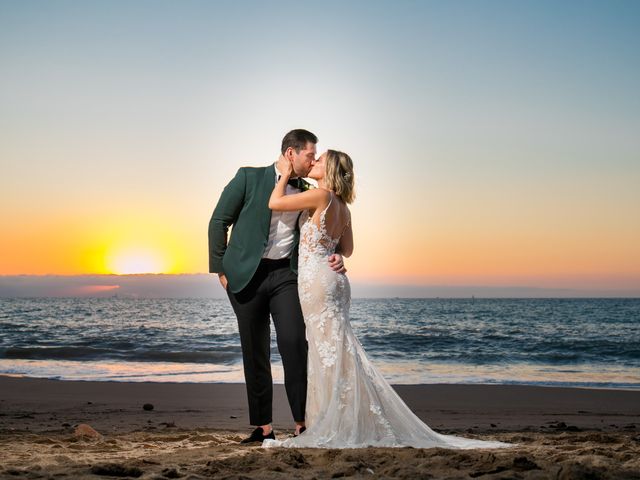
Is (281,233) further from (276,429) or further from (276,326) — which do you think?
(276,429)

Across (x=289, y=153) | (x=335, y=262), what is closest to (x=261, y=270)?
(x=335, y=262)

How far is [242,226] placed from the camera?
16.6 ft

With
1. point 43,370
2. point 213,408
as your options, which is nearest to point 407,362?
point 43,370

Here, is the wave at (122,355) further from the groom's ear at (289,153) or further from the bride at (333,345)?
the groom's ear at (289,153)

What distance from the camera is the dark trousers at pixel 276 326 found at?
5035 mm

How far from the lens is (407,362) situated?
16.2 m

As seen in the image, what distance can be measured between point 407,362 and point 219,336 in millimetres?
7578

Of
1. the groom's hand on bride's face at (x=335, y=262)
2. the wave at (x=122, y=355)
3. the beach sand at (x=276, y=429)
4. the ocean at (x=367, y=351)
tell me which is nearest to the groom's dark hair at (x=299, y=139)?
the groom's hand on bride's face at (x=335, y=262)

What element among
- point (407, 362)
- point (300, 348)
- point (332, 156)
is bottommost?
point (407, 362)

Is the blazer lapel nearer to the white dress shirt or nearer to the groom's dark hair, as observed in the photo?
the white dress shirt

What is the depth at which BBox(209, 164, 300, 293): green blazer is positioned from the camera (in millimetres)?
4988

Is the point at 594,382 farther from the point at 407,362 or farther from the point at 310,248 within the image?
the point at 310,248

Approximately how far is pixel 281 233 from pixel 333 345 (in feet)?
2.73

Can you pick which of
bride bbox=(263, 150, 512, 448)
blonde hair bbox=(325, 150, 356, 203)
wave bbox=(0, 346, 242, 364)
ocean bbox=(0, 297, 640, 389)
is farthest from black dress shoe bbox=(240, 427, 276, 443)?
wave bbox=(0, 346, 242, 364)
